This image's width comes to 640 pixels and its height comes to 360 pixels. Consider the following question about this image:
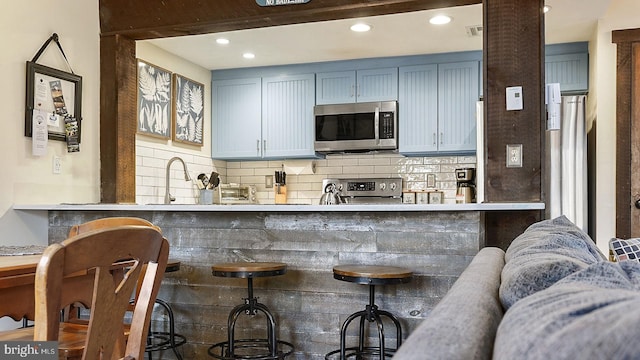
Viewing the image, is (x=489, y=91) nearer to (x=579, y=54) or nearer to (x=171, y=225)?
(x=171, y=225)

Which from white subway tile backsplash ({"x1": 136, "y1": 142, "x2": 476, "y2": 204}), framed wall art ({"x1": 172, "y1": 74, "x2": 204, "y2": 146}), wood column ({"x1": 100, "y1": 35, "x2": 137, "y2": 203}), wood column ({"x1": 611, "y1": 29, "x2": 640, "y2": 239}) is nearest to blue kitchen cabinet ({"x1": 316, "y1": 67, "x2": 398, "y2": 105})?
white subway tile backsplash ({"x1": 136, "y1": 142, "x2": 476, "y2": 204})

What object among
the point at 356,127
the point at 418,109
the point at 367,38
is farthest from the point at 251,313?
the point at 418,109

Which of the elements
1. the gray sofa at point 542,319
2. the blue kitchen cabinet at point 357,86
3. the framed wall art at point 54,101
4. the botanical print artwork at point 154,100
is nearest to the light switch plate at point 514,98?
the gray sofa at point 542,319

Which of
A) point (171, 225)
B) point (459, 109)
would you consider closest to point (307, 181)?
point (459, 109)

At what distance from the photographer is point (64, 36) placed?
11.4ft

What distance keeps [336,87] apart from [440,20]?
1.38 metres

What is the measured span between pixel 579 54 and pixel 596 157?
3.13 feet

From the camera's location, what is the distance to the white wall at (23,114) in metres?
3.12

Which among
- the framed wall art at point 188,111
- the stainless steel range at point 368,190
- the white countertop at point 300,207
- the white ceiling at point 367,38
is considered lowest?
the white countertop at point 300,207

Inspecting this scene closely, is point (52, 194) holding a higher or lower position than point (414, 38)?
lower

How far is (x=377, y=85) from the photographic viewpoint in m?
5.12

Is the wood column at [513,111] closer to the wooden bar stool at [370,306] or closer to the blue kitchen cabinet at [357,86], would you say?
the wooden bar stool at [370,306]

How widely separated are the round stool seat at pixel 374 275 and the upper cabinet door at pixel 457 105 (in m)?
2.53

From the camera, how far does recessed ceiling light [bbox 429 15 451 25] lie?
4.00 m
